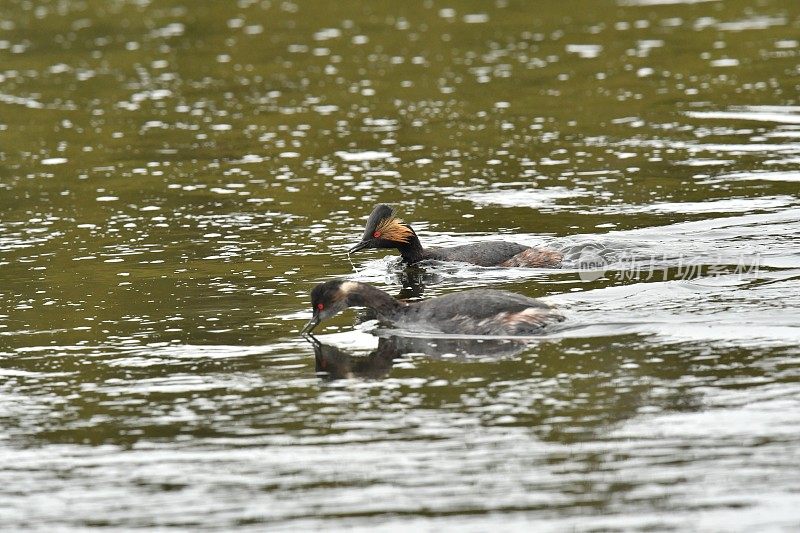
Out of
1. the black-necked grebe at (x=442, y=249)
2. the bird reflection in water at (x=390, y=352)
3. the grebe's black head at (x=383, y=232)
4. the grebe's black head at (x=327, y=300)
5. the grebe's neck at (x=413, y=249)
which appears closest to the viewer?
the bird reflection in water at (x=390, y=352)

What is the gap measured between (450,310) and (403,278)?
372cm

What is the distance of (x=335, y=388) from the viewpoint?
41.2ft

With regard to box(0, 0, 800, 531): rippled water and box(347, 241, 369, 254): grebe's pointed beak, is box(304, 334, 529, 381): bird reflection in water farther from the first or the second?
box(347, 241, 369, 254): grebe's pointed beak

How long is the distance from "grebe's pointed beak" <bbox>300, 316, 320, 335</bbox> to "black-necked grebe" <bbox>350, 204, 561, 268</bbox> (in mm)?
3651

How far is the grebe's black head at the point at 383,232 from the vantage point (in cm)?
1828

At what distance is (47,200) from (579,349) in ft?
41.3

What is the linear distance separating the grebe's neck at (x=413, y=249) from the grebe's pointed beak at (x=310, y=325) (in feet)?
13.2

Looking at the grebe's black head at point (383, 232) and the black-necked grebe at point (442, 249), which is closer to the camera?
the black-necked grebe at point (442, 249)

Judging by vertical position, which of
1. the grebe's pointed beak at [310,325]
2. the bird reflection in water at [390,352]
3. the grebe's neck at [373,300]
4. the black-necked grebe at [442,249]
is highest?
the black-necked grebe at [442,249]

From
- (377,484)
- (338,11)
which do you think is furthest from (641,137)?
(338,11)

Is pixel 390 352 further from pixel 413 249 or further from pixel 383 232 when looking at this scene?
pixel 413 249

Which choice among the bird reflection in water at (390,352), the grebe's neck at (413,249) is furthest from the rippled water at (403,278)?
the grebe's neck at (413,249)

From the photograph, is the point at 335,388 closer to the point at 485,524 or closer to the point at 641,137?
the point at 485,524

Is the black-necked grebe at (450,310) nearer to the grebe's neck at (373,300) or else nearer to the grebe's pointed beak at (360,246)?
the grebe's neck at (373,300)
